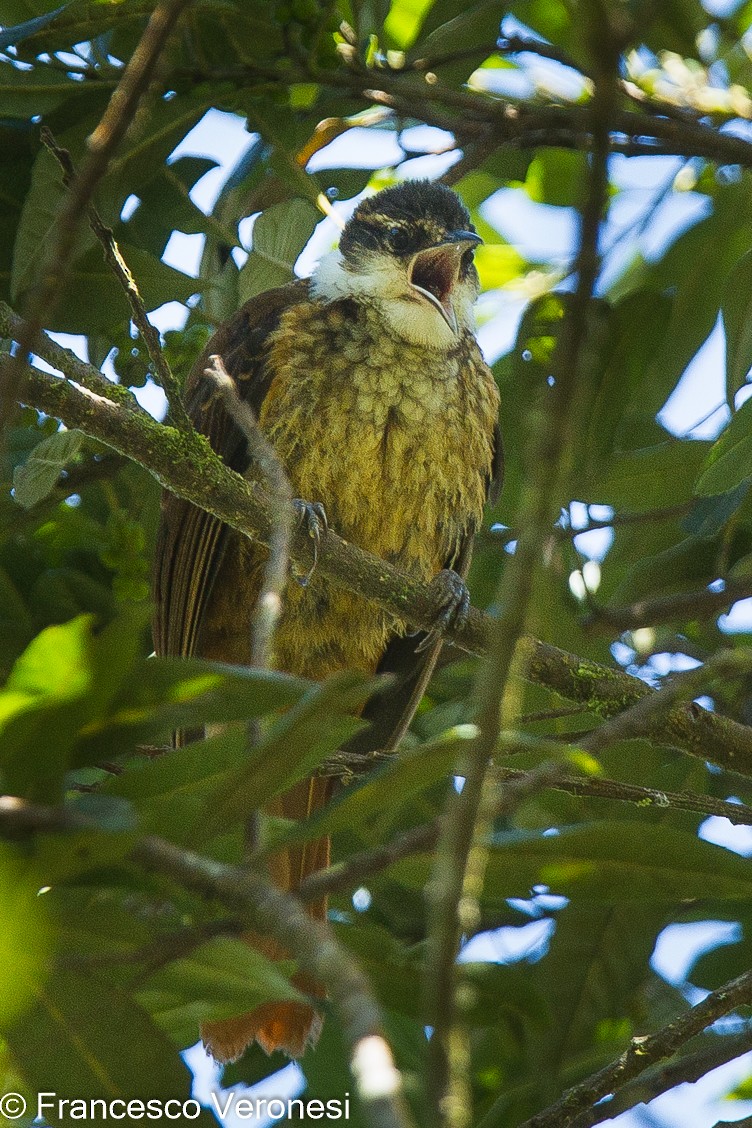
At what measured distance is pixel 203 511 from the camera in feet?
11.0

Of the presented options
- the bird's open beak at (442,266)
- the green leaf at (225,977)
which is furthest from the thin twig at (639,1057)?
the bird's open beak at (442,266)

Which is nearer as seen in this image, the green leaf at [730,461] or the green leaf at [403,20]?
the green leaf at [730,461]

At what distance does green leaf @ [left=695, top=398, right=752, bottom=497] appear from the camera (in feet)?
8.33

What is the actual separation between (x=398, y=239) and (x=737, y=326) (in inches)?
63.8

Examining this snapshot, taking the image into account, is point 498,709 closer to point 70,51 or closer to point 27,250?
point 27,250

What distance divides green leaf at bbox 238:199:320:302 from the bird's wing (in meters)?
0.19

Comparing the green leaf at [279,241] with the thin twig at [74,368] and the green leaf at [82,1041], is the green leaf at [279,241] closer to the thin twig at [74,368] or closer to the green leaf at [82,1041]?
the thin twig at [74,368]

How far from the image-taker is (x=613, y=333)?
128 inches

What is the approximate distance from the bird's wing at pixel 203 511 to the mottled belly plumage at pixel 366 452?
0.22ft

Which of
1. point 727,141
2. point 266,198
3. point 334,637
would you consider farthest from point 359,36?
point 334,637

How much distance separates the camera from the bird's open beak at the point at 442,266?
397 cm

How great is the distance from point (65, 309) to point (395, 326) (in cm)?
98

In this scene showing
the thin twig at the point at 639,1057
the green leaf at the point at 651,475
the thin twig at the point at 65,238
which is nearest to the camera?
the thin twig at the point at 65,238

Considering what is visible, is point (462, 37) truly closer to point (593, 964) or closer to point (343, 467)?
point (343, 467)
